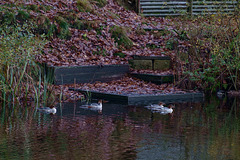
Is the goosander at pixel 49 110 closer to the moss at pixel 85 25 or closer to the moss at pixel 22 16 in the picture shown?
the moss at pixel 22 16

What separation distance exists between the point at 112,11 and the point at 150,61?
5.62 meters

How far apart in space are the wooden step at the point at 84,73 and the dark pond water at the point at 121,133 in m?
2.54

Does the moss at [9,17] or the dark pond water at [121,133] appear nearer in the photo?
the dark pond water at [121,133]

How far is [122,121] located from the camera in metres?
8.91

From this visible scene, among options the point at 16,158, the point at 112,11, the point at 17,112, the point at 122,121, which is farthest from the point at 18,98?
the point at 112,11

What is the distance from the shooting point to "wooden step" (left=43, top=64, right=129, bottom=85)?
13305mm

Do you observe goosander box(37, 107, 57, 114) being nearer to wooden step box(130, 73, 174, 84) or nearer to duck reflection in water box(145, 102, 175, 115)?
duck reflection in water box(145, 102, 175, 115)

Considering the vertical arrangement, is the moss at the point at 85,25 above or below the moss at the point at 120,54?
above


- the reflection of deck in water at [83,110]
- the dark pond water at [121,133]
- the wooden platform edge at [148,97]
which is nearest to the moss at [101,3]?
the wooden platform edge at [148,97]

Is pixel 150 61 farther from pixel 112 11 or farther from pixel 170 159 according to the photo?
pixel 170 159

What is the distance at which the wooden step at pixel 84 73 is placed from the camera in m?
13.3

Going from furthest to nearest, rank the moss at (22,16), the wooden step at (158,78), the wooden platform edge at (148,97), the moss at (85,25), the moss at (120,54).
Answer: the moss at (85,25) → the moss at (120,54) → the moss at (22,16) → the wooden step at (158,78) → the wooden platform edge at (148,97)

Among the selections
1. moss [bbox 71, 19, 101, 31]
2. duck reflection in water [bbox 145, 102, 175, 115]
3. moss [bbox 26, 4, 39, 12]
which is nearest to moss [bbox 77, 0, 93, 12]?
moss [bbox 71, 19, 101, 31]

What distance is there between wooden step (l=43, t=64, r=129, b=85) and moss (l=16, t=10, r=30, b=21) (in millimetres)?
2510
